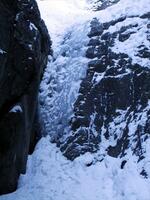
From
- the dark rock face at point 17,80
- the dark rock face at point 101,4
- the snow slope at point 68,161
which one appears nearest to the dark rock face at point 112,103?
the snow slope at point 68,161

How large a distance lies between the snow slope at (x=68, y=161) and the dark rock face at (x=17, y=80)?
84 centimetres

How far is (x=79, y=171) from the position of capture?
14.0 m

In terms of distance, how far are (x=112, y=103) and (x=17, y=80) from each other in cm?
432

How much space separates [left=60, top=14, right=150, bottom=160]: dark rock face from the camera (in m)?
14.6

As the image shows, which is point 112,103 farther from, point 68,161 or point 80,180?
point 80,180

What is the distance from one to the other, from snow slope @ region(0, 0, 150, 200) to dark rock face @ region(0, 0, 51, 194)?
84 centimetres

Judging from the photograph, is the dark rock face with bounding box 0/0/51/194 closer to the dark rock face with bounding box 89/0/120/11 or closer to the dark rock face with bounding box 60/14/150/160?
the dark rock face with bounding box 60/14/150/160

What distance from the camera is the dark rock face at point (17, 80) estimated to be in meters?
12.5

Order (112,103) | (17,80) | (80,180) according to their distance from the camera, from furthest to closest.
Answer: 1. (112,103)
2. (80,180)
3. (17,80)

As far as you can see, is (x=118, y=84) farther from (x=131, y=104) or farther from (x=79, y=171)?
(x=79, y=171)

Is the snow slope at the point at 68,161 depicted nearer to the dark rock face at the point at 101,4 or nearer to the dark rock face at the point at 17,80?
the dark rock face at the point at 17,80

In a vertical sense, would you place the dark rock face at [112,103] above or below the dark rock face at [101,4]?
below

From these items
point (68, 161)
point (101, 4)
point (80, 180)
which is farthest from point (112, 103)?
point (101, 4)

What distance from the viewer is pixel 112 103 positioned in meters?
15.9
